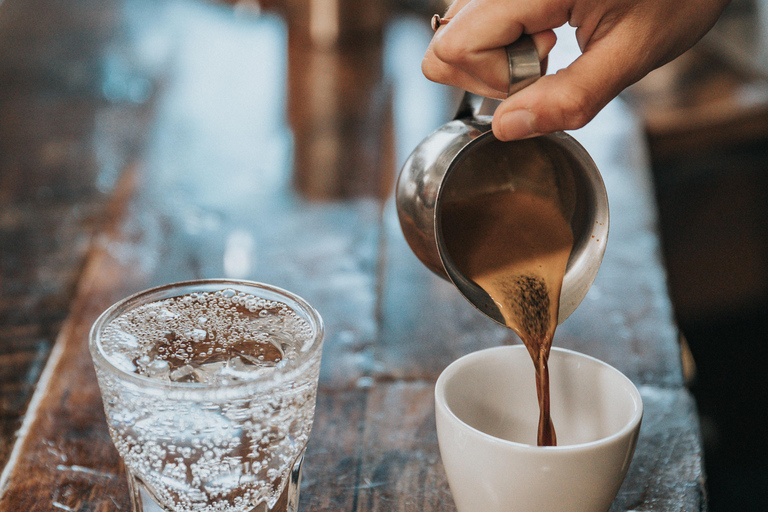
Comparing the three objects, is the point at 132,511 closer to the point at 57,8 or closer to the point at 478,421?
the point at 478,421

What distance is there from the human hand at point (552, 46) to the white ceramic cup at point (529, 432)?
0.21 m

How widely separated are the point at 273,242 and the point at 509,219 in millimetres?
520

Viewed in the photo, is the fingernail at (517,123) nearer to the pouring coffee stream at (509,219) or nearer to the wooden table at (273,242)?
the pouring coffee stream at (509,219)

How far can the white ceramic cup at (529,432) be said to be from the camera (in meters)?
0.54

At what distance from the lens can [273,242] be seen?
1.15 meters

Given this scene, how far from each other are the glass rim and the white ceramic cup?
119 millimetres

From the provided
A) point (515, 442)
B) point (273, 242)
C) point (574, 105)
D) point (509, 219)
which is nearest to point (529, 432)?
point (515, 442)

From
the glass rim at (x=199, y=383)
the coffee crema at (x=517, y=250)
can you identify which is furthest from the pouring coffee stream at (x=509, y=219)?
the glass rim at (x=199, y=383)

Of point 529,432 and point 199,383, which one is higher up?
point 199,383

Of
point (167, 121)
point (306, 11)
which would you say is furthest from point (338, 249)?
point (306, 11)

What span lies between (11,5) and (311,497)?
2364 millimetres

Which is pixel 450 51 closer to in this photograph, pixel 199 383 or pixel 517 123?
pixel 517 123

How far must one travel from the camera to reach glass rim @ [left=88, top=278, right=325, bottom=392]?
49 centimetres

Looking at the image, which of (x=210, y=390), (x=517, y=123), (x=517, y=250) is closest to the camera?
(x=210, y=390)
